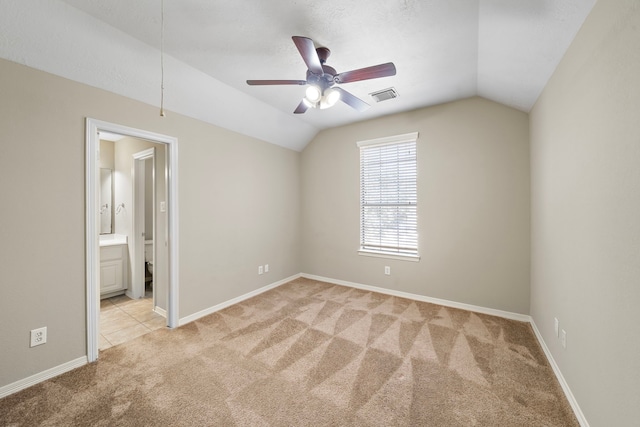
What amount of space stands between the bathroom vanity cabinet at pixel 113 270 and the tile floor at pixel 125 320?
15 cm

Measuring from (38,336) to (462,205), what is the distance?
4440mm

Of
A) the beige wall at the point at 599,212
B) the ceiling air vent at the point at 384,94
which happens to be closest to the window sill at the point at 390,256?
the beige wall at the point at 599,212

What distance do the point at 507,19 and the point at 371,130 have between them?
2.33 meters

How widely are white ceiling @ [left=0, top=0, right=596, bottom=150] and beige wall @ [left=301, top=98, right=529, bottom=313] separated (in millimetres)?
470

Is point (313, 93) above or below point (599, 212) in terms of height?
above

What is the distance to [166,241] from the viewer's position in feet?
9.62

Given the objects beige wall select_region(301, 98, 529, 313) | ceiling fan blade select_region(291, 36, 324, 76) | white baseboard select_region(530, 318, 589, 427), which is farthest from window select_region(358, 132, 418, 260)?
ceiling fan blade select_region(291, 36, 324, 76)

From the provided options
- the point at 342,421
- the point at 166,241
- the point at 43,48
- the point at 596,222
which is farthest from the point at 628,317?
the point at 43,48

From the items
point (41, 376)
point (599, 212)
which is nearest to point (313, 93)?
point (599, 212)

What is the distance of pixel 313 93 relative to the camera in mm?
2033

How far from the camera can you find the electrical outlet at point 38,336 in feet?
6.34

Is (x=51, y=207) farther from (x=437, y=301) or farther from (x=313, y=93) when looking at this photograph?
(x=437, y=301)

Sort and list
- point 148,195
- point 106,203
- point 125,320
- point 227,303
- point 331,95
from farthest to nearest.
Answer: point 148,195, point 106,203, point 227,303, point 125,320, point 331,95

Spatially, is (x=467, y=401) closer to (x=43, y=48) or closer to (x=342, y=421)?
(x=342, y=421)
